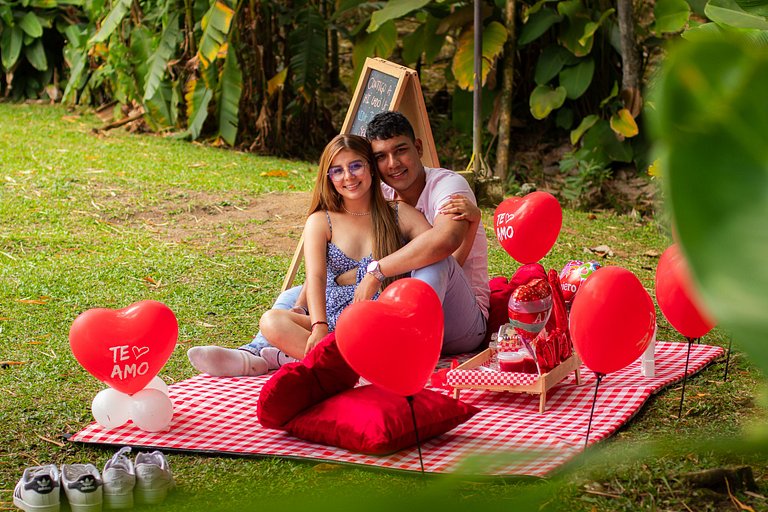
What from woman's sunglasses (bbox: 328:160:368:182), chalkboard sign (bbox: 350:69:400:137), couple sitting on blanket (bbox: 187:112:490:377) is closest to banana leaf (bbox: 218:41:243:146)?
chalkboard sign (bbox: 350:69:400:137)

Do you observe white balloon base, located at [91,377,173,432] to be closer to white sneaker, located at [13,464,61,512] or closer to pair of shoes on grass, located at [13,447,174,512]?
pair of shoes on grass, located at [13,447,174,512]

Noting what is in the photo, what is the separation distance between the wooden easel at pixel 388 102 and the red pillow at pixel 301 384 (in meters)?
1.16

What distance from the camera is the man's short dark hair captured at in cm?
361

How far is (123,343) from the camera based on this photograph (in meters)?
2.84

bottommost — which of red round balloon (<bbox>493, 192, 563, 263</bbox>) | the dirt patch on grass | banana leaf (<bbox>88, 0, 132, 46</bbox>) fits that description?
the dirt patch on grass

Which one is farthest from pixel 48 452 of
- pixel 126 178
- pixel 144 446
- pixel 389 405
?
pixel 126 178

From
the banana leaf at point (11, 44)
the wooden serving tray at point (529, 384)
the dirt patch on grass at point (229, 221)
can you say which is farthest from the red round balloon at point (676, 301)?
the banana leaf at point (11, 44)

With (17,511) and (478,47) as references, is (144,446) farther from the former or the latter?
(478,47)

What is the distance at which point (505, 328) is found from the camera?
3.20 meters

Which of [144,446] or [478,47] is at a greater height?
[478,47]

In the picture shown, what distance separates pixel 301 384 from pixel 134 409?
1.67ft

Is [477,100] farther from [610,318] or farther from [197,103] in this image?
[610,318]

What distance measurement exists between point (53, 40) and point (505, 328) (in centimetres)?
714

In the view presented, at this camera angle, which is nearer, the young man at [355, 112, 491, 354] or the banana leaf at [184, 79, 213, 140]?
the young man at [355, 112, 491, 354]
